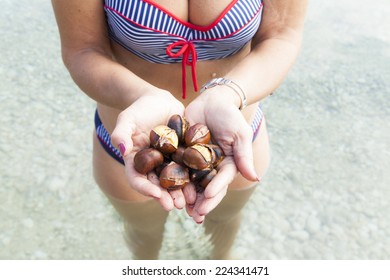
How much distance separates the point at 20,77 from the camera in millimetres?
3605

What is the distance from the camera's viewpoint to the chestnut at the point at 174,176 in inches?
46.1

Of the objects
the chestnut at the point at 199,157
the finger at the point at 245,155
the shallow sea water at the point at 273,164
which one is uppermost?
the finger at the point at 245,155

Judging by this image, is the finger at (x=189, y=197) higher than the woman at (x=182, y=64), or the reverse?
the woman at (x=182, y=64)

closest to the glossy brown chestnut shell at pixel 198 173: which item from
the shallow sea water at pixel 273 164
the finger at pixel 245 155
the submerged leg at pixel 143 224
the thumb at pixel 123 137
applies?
the finger at pixel 245 155

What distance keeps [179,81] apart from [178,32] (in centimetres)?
20

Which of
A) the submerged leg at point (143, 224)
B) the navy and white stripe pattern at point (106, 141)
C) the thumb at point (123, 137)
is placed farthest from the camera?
the submerged leg at point (143, 224)

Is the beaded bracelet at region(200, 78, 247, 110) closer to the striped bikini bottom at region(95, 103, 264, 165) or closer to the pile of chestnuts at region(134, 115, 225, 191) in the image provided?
the pile of chestnuts at region(134, 115, 225, 191)

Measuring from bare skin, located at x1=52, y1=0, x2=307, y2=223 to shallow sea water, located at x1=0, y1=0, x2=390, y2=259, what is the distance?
4.16 feet

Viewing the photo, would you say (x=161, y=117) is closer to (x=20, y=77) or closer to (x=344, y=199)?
(x=344, y=199)

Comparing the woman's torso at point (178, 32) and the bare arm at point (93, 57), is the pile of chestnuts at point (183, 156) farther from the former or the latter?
the woman's torso at point (178, 32)

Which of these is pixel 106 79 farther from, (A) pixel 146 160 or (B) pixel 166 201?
(B) pixel 166 201

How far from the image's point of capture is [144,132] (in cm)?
127

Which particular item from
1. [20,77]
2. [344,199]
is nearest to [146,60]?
[344,199]

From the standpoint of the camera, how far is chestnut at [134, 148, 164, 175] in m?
1.17
